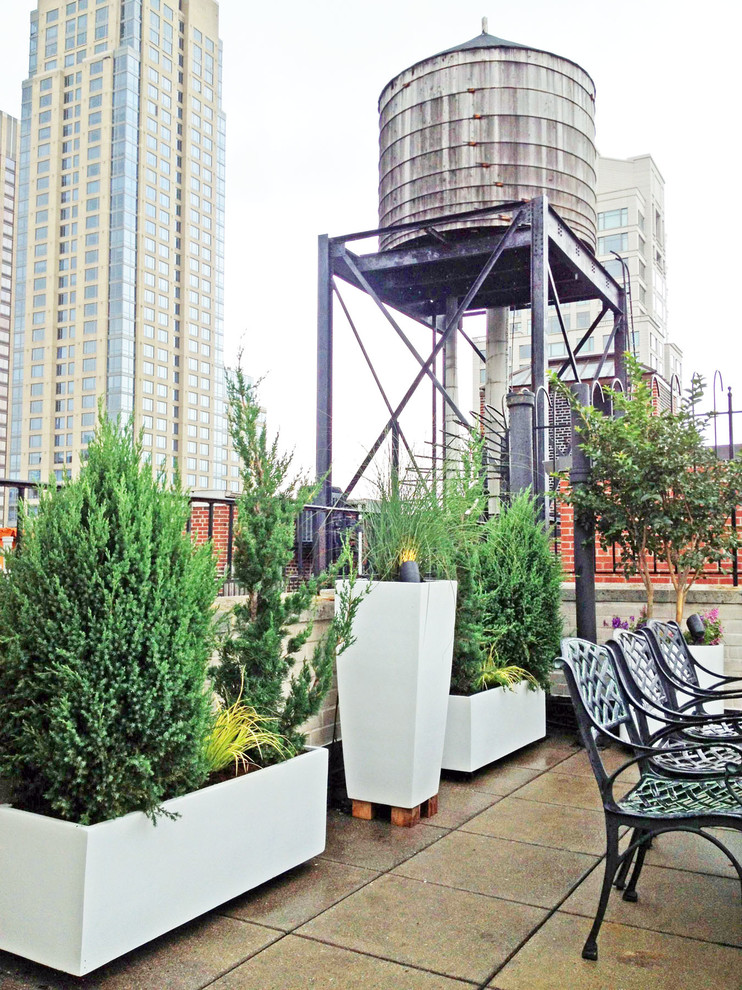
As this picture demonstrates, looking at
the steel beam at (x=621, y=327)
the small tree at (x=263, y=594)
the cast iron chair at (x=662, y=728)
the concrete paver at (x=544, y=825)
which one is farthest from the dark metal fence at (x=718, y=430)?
the steel beam at (x=621, y=327)

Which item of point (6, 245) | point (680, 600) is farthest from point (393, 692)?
point (6, 245)

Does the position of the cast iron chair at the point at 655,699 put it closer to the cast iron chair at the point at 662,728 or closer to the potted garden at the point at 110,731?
the cast iron chair at the point at 662,728

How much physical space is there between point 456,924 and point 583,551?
373 centimetres

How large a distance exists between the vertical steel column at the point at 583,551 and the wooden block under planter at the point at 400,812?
2.39 metres

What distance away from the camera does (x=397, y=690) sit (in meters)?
3.82

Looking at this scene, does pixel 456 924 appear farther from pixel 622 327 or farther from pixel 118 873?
pixel 622 327

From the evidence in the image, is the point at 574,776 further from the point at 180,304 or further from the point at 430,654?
the point at 180,304

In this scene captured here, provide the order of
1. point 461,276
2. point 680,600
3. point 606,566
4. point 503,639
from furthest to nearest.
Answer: point 461,276 < point 606,566 < point 680,600 < point 503,639

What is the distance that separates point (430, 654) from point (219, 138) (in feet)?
494

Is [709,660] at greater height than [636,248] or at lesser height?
Result: lesser

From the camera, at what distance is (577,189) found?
1012cm

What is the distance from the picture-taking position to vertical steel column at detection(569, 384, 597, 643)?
6066 millimetres

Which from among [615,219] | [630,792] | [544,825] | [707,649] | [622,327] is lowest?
[544,825]

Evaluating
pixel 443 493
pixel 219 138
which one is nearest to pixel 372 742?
pixel 443 493
